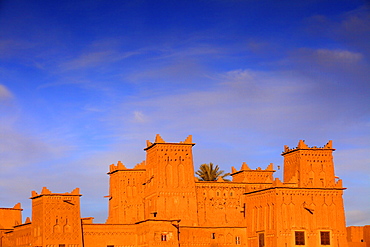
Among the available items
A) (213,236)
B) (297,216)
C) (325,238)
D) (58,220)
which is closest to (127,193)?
(213,236)

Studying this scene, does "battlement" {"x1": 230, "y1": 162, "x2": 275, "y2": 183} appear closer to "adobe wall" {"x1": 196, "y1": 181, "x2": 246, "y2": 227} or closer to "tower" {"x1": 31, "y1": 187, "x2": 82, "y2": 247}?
"adobe wall" {"x1": 196, "y1": 181, "x2": 246, "y2": 227}

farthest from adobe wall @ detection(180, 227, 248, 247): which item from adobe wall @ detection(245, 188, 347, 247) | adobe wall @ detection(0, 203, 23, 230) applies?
adobe wall @ detection(0, 203, 23, 230)

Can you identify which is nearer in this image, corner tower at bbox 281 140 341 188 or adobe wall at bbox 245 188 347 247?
adobe wall at bbox 245 188 347 247

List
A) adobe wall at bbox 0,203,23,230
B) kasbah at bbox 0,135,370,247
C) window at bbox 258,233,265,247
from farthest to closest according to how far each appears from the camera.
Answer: adobe wall at bbox 0,203,23,230 → window at bbox 258,233,265,247 → kasbah at bbox 0,135,370,247

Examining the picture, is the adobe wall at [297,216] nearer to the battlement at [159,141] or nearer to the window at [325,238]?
the window at [325,238]

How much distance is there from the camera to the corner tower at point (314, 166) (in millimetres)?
91062

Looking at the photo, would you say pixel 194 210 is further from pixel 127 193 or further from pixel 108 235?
pixel 127 193

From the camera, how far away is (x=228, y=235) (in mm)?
85812

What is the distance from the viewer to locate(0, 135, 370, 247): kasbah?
8131 cm

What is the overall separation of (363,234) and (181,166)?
1022 inches

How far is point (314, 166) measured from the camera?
91500 mm

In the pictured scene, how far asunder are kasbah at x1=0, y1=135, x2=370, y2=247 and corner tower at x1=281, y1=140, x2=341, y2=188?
0.12m

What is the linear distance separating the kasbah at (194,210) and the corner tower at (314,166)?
0.39 ft

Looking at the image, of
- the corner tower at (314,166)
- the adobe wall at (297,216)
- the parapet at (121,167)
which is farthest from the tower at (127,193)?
the corner tower at (314,166)
